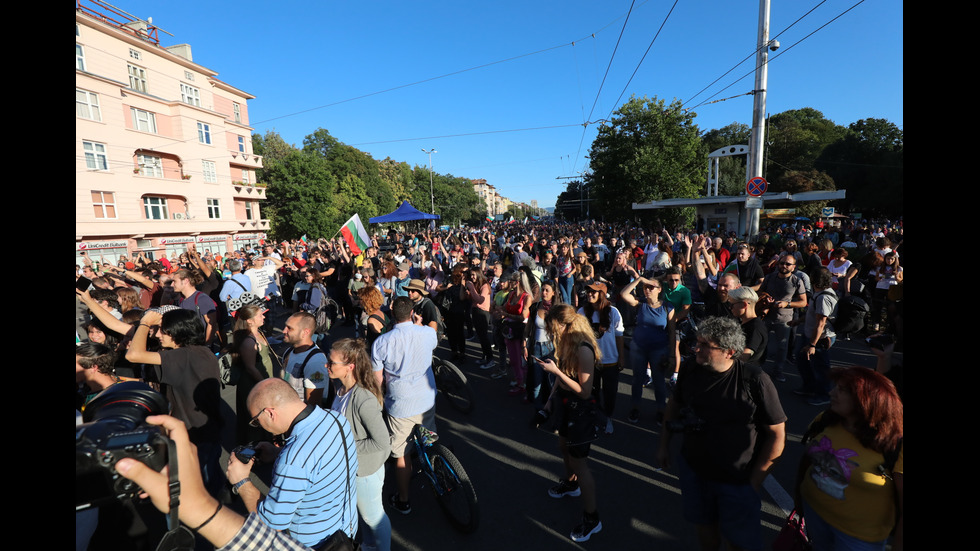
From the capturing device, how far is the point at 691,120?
1071 inches

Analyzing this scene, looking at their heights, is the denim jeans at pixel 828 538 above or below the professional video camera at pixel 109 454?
below

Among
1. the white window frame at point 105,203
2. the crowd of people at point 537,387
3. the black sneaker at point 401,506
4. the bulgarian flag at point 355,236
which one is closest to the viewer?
the crowd of people at point 537,387

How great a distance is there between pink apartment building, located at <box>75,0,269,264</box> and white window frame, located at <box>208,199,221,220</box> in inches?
2.8

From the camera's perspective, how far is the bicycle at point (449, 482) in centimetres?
299

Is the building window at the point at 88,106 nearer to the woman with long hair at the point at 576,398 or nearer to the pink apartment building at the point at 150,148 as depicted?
the pink apartment building at the point at 150,148

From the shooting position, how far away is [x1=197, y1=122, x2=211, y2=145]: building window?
2853 centimetres

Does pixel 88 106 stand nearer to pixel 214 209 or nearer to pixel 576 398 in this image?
pixel 214 209

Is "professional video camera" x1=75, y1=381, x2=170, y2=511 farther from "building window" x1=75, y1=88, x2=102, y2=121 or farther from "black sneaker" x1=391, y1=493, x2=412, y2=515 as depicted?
"building window" x1=75, y1=88, x2=102, y2=121

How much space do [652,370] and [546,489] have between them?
195 centimetres

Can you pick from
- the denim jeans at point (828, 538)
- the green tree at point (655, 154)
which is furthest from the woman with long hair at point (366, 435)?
the green tree at point (655, 154)

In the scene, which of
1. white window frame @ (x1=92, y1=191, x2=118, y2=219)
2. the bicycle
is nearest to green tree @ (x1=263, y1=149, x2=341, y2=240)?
white window frame @ (x1=92, y1=191, x2=118, y2=219)

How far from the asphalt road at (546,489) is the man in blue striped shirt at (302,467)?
1.43 m

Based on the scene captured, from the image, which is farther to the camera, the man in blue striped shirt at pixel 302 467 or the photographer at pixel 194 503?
the man in blue striped shirt at pixel 302 467
